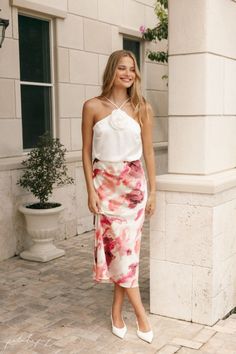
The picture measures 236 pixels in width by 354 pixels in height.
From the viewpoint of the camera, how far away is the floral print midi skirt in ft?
12.1

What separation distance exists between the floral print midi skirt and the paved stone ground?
1.52 feet

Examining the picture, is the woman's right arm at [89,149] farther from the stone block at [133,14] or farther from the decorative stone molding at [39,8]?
the stone block at [133,14]

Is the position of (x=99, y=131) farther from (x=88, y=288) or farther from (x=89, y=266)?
(x=89, y=266)

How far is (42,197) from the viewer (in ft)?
20.1

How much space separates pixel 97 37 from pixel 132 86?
4.03 meters


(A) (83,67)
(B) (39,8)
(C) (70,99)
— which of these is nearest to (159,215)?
(C) (70,99)

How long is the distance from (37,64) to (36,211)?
6.63 feet

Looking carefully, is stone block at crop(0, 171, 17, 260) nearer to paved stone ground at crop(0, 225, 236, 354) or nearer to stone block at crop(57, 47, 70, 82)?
paved stone ground at crop(0, 225, 236, 354)

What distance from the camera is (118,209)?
3.68 meters

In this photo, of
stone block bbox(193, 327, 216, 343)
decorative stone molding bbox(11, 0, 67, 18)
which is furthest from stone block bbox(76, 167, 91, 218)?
stone block bbox(193, 327, 216, 343)

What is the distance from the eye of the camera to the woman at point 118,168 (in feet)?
11.9

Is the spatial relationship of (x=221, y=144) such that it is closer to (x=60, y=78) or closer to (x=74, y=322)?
(x=74, y=322)

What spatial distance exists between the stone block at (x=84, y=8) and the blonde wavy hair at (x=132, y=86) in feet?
11.9

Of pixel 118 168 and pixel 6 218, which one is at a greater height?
pixel 118 168
